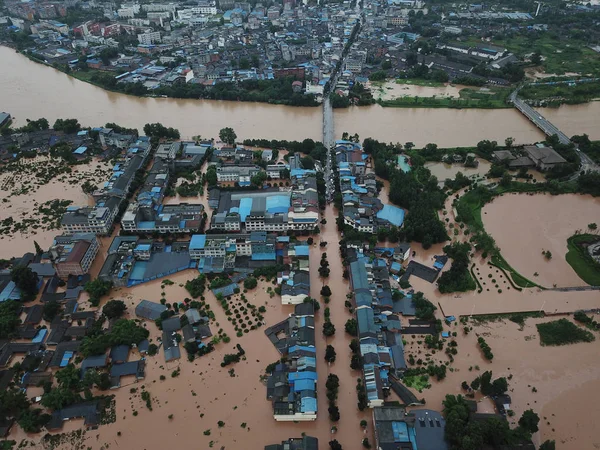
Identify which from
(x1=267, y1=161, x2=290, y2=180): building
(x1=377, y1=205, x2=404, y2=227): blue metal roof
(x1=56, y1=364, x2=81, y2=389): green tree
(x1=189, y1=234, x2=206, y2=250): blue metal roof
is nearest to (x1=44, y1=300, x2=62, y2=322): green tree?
(x1=56, y1=364, x2=81, y2=389): green tree

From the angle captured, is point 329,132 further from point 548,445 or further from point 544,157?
point 548,445

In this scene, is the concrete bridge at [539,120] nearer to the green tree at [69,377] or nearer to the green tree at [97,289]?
the green tree at [97,289]

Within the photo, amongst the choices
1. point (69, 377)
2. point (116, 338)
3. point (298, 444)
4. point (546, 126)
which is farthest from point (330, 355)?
point (546, 126)

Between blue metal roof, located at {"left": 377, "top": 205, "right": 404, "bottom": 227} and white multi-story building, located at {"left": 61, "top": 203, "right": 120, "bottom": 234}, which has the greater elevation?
white multi-story building, located at {"left": 61, "top": 203, "right": 120, "bottom": 234}

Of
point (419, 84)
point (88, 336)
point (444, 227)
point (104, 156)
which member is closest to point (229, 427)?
point (88, 336)

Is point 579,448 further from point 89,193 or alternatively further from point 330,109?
point 330,109

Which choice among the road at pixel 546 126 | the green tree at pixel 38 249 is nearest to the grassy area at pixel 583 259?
the road at pixel 546 126

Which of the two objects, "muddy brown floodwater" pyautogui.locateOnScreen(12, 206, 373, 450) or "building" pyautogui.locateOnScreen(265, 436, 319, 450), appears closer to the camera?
"building" pyautogui.locateOnScreen(265, 436, 319, 450)

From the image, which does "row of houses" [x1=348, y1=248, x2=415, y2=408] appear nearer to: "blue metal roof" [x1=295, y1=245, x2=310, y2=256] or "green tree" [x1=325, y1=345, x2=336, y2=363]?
"green tree" [x1=325, y1=345, x2=336, y2=363]
